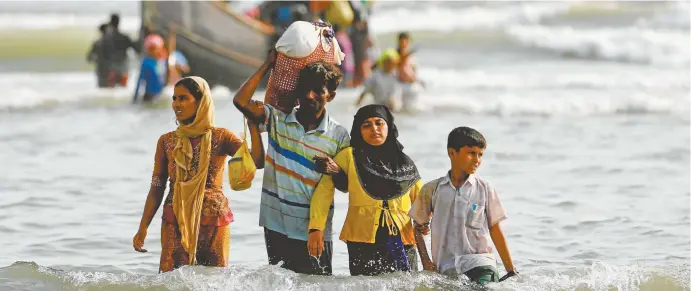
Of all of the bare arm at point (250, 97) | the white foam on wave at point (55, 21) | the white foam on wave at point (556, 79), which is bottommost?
the bare arm at point (250, 97)

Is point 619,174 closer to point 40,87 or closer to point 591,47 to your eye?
point 40,87

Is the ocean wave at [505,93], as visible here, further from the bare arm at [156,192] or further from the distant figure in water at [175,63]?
the bare arm at [156,192]

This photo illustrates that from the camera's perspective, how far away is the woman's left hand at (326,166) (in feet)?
16.6

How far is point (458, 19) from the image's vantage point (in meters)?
35.2

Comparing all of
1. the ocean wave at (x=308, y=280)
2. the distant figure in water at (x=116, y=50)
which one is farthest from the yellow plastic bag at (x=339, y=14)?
the ocean wave at (x=308, y=280)

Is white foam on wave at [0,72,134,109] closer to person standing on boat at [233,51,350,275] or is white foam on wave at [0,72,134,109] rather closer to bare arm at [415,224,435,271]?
person standing on boat at [233,51,350,275]

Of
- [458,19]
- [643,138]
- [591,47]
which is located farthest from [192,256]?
[458,19]

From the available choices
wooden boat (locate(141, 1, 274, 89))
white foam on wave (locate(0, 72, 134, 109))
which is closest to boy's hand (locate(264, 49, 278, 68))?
white foam on wave (locate(0, 72, 134, 109))

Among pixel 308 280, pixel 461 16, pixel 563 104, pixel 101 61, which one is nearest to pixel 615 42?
pixel 461 16

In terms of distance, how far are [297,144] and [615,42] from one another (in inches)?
934

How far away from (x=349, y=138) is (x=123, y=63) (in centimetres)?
1428

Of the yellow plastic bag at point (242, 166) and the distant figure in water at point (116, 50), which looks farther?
the distant figure in water at point (116, 50)

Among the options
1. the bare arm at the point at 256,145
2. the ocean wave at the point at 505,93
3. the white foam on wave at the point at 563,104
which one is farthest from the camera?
the ocean wave at the point at 505,93

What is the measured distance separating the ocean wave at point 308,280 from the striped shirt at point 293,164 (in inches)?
12.0
